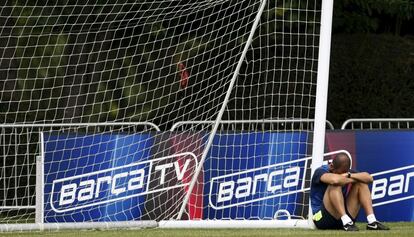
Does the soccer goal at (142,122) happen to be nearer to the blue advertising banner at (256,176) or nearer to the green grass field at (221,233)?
the blue advertising banner at (256,176)

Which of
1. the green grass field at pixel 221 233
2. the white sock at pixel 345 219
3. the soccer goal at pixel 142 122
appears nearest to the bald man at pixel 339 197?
the white sock at pixel 345 219

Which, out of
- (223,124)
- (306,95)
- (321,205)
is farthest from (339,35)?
(321,205)

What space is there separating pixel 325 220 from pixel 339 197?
30cm

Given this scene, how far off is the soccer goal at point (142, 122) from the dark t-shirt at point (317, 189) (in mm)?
1677

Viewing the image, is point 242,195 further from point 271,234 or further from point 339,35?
point 339,35

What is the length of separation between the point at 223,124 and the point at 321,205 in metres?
3.37

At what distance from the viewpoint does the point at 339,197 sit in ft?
43.7

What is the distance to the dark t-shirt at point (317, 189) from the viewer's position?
1343 centimetres

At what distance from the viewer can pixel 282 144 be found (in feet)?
52.5

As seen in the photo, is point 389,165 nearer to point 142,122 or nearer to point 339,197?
point 339,197

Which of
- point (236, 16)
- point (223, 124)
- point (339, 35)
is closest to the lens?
point (236, 16)

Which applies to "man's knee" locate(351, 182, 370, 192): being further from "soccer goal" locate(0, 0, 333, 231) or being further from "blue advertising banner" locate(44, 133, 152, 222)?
"blue advertising banner" locate(44, 133, 152, 222)

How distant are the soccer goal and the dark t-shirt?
1.68 metres

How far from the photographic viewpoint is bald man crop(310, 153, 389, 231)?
13312 millimetres
